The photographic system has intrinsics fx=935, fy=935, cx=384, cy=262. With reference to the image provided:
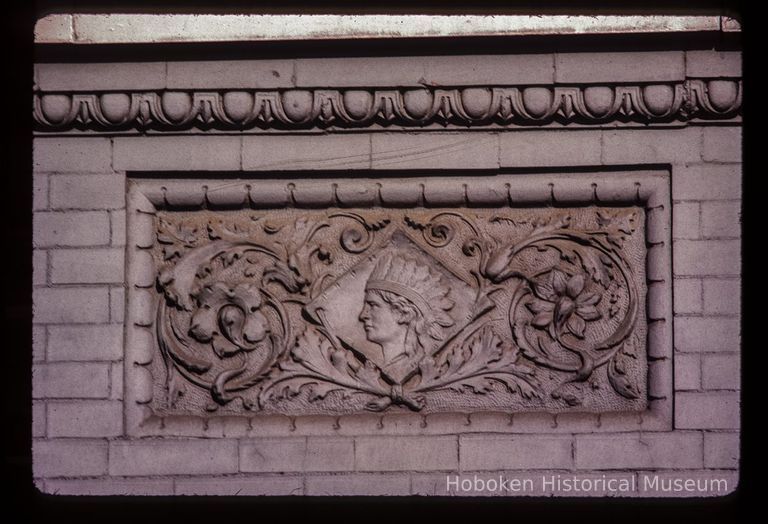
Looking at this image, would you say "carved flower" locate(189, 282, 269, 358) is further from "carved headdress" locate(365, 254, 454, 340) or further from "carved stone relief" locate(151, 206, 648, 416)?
"carved headdress" locate(365, 254, 454, 340)

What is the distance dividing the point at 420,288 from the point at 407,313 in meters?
0.13

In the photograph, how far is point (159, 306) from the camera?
4.26 metres

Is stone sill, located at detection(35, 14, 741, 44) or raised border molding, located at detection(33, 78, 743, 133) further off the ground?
stone sill, located at detection(35, 14, 741, 44)

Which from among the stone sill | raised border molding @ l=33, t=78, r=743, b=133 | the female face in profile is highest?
the stone sill

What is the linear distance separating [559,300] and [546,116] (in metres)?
0.83

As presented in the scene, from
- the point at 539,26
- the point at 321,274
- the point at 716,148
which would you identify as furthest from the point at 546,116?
the point at 321,274

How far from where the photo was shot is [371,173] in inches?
167

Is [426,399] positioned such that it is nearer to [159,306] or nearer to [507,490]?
[507,490]

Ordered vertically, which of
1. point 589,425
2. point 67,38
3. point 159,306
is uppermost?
point 67,38

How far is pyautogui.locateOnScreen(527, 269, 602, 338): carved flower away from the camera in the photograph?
421cm

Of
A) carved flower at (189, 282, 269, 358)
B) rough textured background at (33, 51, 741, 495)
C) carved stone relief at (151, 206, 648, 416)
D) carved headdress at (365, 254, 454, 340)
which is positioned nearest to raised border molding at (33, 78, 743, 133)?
rough textured background at (33, 51, 741, 495)

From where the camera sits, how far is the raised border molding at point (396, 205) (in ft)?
13.6

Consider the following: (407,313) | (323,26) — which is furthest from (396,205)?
(323,26)

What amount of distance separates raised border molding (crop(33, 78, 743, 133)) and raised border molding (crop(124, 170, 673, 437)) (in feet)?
0.84
